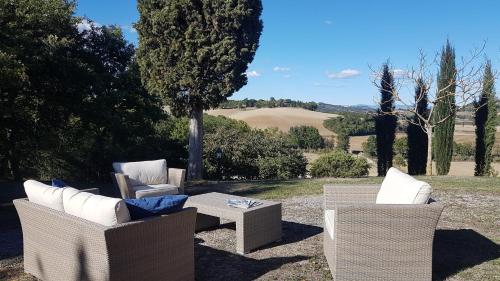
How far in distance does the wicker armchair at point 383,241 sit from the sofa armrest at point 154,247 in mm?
1330

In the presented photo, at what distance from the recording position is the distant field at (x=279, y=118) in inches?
1524

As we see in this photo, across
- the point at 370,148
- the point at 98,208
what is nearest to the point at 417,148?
the point at 370,148

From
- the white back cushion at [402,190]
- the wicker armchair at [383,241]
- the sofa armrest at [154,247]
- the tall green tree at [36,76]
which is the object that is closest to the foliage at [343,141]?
the tall green tree at [36,76]

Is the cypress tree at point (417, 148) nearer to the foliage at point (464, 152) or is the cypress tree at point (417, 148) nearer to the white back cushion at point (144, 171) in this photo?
the foliage at point (464, 152)

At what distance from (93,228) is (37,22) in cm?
832

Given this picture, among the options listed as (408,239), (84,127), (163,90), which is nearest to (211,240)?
(408,239)

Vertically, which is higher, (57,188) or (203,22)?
(203,22)

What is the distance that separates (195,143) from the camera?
39.6 ft

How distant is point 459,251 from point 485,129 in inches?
549

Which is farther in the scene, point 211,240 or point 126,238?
point 211,240

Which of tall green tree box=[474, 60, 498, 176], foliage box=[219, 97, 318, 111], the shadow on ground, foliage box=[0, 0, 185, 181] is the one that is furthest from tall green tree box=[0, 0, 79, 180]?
foliage box=[219, 97, 318, 111]

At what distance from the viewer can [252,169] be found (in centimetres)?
1587

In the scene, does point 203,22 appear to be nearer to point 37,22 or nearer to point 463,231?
point 37,22

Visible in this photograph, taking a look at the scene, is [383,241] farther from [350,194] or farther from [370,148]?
[370,148]
